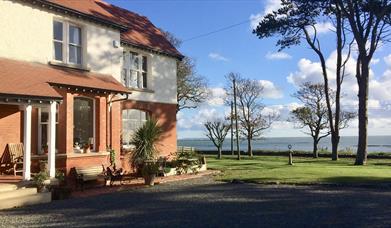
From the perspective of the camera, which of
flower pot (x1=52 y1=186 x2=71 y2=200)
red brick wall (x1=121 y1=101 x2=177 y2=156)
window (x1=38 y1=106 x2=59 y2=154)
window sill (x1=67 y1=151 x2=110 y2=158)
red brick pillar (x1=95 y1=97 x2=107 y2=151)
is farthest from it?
red brick wall (x1=121 y1=101 x2=177 y2=156)

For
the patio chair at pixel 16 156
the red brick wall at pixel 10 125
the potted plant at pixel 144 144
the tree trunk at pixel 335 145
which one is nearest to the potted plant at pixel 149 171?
the potted plant at pixel 144 144

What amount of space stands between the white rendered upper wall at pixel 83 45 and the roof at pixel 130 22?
394 mm

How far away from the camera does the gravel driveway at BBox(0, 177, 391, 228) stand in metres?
10.4

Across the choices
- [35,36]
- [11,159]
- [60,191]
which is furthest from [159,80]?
[60,191]

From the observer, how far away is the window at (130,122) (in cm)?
2253

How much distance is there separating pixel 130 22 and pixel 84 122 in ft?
30.9

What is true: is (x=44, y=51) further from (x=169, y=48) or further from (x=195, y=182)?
(x=169, y=48)

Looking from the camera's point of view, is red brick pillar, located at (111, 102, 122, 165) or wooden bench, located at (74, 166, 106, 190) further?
red brick pillar, located at (111, 102, 122, 165)

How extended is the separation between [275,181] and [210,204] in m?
6.15

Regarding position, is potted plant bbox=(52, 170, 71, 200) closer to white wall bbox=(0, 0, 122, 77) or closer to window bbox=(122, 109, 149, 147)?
white wall bbox=(0, 0, 122, 77)

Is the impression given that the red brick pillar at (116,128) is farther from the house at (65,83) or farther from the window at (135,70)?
the window at (135,70)

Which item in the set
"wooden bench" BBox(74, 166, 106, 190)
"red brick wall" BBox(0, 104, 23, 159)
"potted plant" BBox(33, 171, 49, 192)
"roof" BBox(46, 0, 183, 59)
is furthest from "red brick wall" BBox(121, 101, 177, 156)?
"potted plant" BBox(33, 171, 49, 192)

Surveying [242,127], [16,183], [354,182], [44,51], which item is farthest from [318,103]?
[16,183]

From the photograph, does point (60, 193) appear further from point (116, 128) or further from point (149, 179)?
point (116, 128)
